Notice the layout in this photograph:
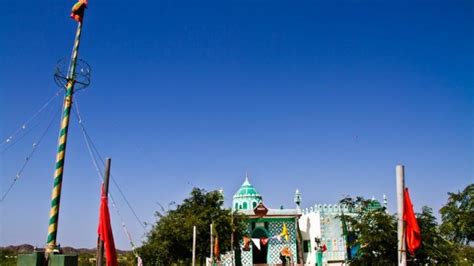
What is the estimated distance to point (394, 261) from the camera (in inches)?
698

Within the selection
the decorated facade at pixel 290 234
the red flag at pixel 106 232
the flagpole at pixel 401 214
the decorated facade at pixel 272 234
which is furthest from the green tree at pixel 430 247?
the decorated facade at pixel 272 234

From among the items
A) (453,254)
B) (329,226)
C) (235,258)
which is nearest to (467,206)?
(329,226)

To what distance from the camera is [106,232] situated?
8.46m

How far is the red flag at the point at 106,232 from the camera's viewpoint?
8.42 m

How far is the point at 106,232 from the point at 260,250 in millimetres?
30762

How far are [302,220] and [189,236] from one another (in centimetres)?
1347

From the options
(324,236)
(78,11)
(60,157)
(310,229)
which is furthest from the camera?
(310,229)

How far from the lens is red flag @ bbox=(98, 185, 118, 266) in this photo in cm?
842

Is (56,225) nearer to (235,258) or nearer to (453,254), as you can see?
(453,254)

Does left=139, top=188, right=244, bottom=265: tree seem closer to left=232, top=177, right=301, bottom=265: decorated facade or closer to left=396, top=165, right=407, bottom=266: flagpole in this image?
left=232, top=177, right=301, bottom=265: decorated facade

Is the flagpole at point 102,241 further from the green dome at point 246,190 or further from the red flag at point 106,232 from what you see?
the green dome at point 246,190

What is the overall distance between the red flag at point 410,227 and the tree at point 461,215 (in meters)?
22.8

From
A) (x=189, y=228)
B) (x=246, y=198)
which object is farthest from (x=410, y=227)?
(x=246, y=198)

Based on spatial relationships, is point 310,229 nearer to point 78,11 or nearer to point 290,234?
point 290,234
